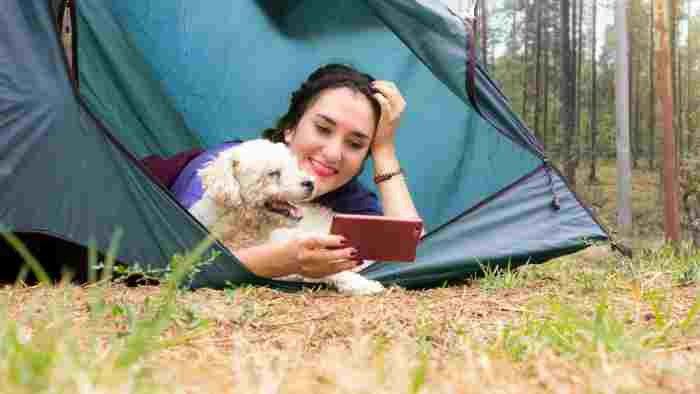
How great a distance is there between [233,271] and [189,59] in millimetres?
2068

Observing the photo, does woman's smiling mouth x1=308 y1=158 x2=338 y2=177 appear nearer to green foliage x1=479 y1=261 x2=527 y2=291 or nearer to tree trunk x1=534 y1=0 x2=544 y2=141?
green foliage x1=479 y1=261 x2=527 y2=291

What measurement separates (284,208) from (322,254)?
1.56 ft

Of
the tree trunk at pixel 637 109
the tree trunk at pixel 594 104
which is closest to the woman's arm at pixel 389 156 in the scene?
the tree trunk at pixel 594 104

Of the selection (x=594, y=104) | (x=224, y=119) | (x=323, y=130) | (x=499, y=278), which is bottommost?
(x=499, y=278)

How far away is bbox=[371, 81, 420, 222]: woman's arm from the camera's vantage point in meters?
3.23

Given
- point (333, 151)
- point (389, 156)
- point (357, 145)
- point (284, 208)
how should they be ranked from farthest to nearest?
point (389, 156), point (357, 145), point (333, 151), point (284, 208)

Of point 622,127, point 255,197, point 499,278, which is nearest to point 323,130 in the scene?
point 255,197

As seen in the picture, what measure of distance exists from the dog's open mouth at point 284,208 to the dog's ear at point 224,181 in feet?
0.51

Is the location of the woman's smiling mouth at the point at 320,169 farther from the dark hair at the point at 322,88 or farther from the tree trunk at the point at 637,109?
the tree trunk at the point at 637,109

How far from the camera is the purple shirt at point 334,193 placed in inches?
125

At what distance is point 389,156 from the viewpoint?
3350 mm

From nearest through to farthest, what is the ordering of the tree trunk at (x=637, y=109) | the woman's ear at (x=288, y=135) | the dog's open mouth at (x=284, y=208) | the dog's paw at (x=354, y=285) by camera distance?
the dog's paw at (x=354, y=285), the dog's open mouth at (x=284, y=208), the woman's ear at (x=288, y=135), the tree trunk at (x=637, y=109)

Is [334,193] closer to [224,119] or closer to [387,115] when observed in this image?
[387,115]

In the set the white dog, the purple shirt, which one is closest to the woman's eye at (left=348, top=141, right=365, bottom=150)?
the purple shirt
